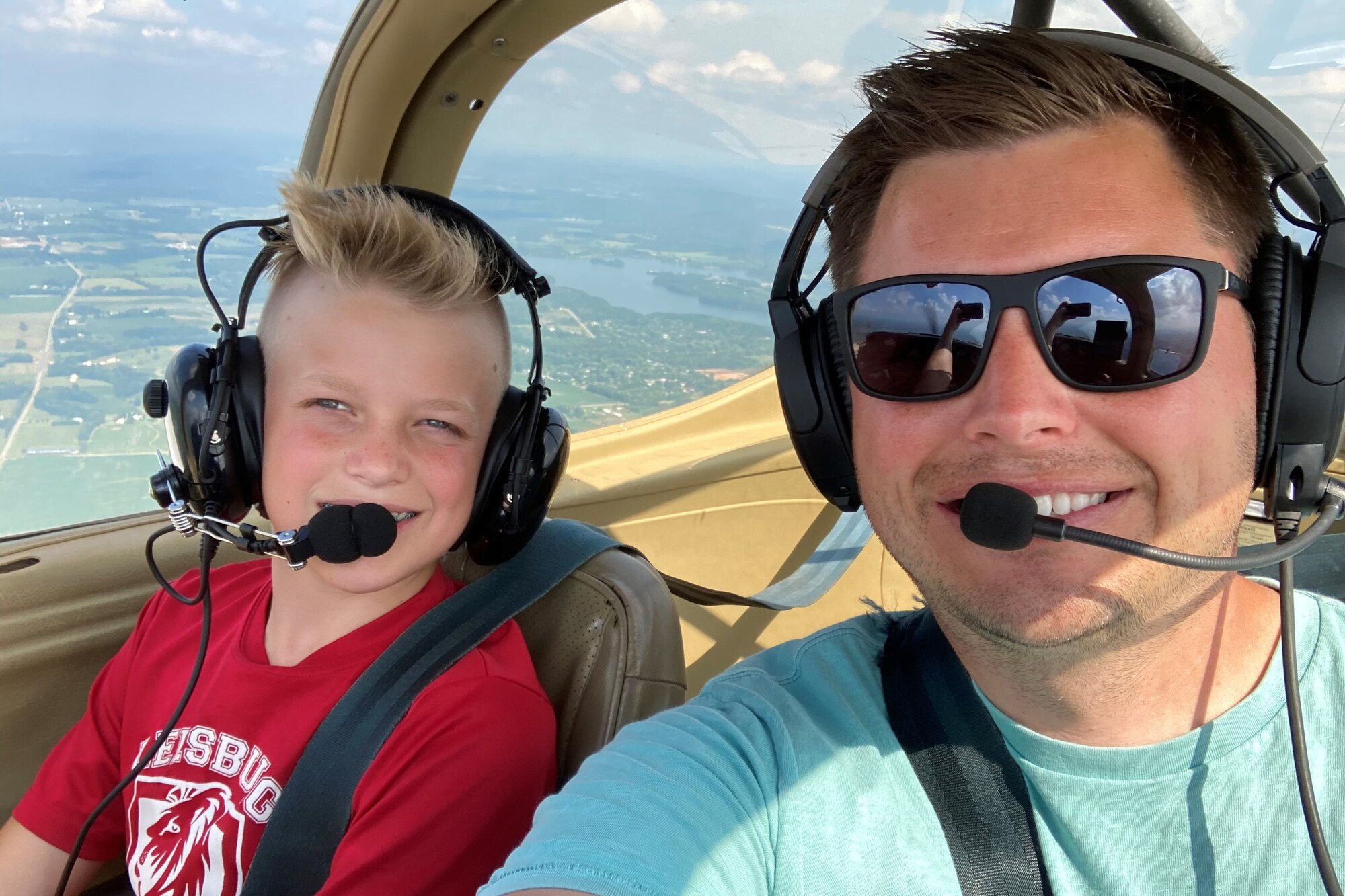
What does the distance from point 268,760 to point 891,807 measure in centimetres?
81

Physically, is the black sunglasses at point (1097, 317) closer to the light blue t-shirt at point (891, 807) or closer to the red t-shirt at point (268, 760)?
the light blue t-shirt at point (891, 807)

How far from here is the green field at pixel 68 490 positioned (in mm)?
1653

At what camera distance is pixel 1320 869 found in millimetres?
772

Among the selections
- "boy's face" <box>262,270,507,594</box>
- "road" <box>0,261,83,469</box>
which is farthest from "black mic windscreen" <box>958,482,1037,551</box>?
"road" <box>0,261,83,469</box>

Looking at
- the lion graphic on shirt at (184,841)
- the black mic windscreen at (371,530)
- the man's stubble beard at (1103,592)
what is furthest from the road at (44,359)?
the man's stubble beard at (1103,592)

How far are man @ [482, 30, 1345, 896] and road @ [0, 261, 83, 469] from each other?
1.40m

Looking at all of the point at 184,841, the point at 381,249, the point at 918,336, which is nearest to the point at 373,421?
the point at 381,249

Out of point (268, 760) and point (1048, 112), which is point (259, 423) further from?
point (1048, 112)

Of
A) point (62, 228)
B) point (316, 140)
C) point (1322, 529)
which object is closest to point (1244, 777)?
point (1322, 529)

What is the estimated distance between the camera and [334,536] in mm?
1158

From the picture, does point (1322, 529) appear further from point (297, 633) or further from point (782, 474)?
point (782, 474)

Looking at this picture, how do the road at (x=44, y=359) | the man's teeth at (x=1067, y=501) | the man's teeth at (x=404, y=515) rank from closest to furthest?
the man's teeth at (x=1067, y=501) → the man's teeth at (x=404, y=515) → the road at (x=44, y=359)

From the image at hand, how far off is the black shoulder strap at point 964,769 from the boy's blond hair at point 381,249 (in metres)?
0.80

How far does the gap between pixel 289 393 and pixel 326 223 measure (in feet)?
0.84
